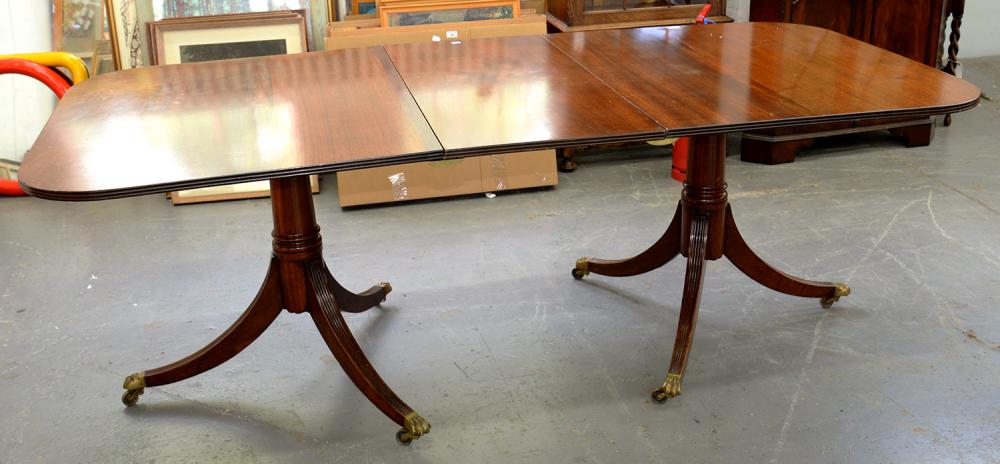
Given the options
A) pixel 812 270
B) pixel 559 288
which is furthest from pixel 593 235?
pixel 812 270

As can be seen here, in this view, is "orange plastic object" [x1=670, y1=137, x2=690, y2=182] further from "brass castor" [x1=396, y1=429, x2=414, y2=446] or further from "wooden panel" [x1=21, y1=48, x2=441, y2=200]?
"brass castor" [x1=396, y1=429, x2=414, y2=446]

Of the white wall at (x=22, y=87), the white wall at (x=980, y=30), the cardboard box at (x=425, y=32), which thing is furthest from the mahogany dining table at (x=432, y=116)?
the white wall at (x=980, y=30)

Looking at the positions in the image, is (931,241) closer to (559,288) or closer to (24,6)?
(559,288)

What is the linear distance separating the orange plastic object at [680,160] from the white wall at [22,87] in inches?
109

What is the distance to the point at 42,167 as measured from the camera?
5.69 ft

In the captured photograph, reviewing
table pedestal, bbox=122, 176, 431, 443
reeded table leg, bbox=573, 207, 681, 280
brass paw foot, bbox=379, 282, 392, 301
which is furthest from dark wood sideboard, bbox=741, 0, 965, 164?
table pedestal, bbox=122, 176, 431, 443

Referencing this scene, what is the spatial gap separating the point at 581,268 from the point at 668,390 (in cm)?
76

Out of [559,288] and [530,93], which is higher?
[530,93]

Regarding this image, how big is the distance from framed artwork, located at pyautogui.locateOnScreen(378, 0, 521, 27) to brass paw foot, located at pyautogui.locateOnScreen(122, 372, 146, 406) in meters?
1.90

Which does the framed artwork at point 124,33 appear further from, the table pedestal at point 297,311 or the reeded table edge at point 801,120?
the reeded table edge at point 801,120

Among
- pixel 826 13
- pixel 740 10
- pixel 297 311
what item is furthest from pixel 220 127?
pixel 740 10

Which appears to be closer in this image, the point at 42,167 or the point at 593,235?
the point at 42,167

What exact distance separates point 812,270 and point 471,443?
1417 millimetres

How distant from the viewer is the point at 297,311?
2334mm
